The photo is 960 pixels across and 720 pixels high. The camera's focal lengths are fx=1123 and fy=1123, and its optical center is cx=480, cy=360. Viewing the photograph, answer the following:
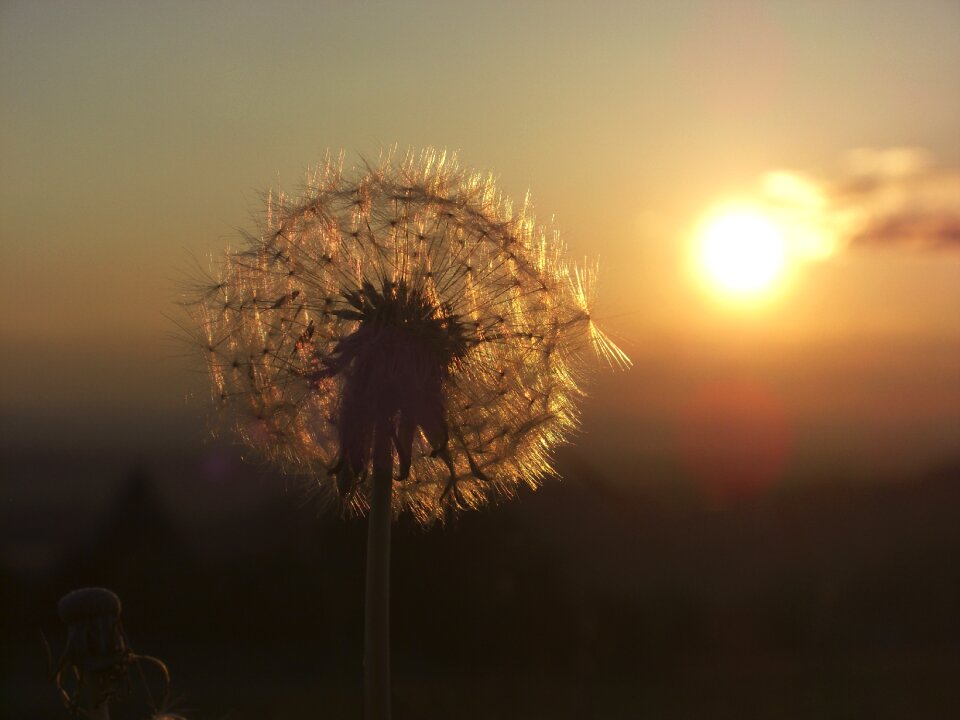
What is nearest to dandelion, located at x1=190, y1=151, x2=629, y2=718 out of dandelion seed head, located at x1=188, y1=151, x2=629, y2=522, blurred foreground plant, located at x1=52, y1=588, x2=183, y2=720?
dandelion seed head, located at x1=188, y1=151, x2=629, y2=522

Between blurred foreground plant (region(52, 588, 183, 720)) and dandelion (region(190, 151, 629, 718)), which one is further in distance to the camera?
dandelion (region(190, 151, 629, 718))

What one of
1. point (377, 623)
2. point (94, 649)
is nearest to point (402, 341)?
point (377, 623)

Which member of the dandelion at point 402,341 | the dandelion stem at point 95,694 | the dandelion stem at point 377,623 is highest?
the dandelion at point 402,341

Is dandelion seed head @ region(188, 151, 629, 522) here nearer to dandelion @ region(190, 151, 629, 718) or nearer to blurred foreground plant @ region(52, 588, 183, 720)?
dandelion @ region(190, 151, 629, 718)

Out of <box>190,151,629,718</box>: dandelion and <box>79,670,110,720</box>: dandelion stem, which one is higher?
<box>190,151,629,718</box>: dandelion

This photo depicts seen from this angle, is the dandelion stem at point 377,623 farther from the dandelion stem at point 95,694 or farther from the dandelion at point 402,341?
the dandelion stem at point 95,694

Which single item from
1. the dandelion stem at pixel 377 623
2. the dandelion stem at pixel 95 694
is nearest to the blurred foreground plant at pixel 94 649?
the dandelion stem at pixel 95 694

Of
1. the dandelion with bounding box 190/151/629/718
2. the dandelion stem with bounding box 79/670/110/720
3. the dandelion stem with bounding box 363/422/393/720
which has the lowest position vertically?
the dandelion stem with bounding box 79/670/110/720

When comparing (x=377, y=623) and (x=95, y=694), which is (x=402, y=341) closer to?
(x=377, y=623)

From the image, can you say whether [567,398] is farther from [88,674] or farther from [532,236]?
[88,674]
